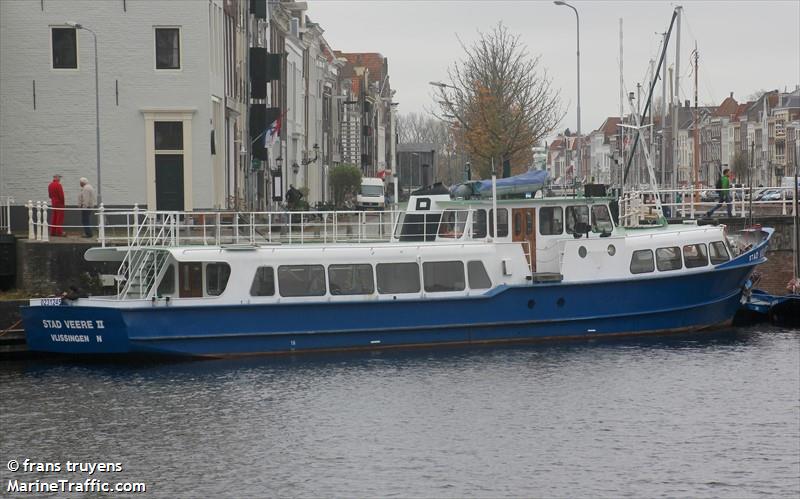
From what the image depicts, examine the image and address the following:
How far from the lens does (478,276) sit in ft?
108

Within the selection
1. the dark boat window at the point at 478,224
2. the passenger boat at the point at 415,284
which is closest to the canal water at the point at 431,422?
the passenger boat at the point at 415,284

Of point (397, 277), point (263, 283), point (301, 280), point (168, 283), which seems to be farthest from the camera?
point (397, 277)

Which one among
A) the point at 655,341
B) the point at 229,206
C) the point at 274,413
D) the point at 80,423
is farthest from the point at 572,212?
the point at 229,206

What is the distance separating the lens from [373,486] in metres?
20.8

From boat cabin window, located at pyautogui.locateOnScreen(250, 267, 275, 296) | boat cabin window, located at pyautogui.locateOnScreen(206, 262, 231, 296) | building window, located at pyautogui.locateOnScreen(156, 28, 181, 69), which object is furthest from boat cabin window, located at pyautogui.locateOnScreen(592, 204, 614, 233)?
building window, located at pyautogui.locateOnScreen(156, 28, 181, 69)

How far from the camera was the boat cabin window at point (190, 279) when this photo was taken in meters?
31.4

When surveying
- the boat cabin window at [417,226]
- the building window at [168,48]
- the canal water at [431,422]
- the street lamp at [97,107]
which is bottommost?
the canal water at [431,422]

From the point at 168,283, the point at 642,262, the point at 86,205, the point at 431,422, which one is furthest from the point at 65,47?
the point at 431,422

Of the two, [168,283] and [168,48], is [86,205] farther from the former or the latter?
[168,48]

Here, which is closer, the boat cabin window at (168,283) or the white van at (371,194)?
the boat cabin window at (168,283)

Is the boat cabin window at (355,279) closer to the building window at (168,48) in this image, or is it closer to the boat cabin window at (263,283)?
the boat cabin window at (263,283)

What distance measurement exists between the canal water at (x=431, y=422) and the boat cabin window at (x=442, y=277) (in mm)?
1542

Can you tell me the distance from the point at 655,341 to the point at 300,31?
4726 centimetres

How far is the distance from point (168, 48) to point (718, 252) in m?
19.1
